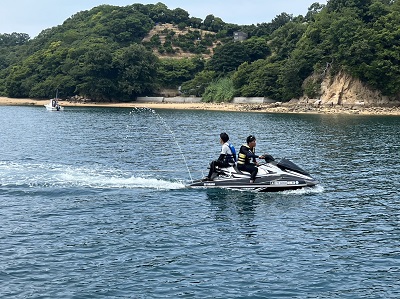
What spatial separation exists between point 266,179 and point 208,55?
147 meters

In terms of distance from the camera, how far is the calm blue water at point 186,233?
1495 centimetres

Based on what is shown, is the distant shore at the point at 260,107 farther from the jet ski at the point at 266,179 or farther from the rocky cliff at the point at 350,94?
the jet ski at the point at 266,179

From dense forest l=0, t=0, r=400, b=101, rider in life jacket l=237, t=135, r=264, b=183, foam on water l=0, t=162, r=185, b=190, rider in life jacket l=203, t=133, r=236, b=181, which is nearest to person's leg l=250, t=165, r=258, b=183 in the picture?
rider in life jacket l=237, t=135, r=264, b=183

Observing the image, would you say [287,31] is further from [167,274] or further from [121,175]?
[167,274]

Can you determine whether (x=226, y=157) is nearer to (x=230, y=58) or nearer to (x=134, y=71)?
(x=134, y=71)

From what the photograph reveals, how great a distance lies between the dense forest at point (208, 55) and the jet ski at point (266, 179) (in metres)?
79.9

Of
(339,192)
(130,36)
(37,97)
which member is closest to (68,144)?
(339,192)

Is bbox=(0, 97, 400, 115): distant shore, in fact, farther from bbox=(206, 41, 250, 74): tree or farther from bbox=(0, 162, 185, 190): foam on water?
bbox=(0, 162, 185, 190): foam on water

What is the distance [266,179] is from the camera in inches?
1027

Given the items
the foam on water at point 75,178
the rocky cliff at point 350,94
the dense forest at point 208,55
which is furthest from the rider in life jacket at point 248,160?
the rocky cliff at point 350,94

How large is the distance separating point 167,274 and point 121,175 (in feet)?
52.1

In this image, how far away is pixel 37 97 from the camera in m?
150

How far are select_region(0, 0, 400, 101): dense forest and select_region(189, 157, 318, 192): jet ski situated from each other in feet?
262

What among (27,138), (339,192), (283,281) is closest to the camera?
(283,281)
